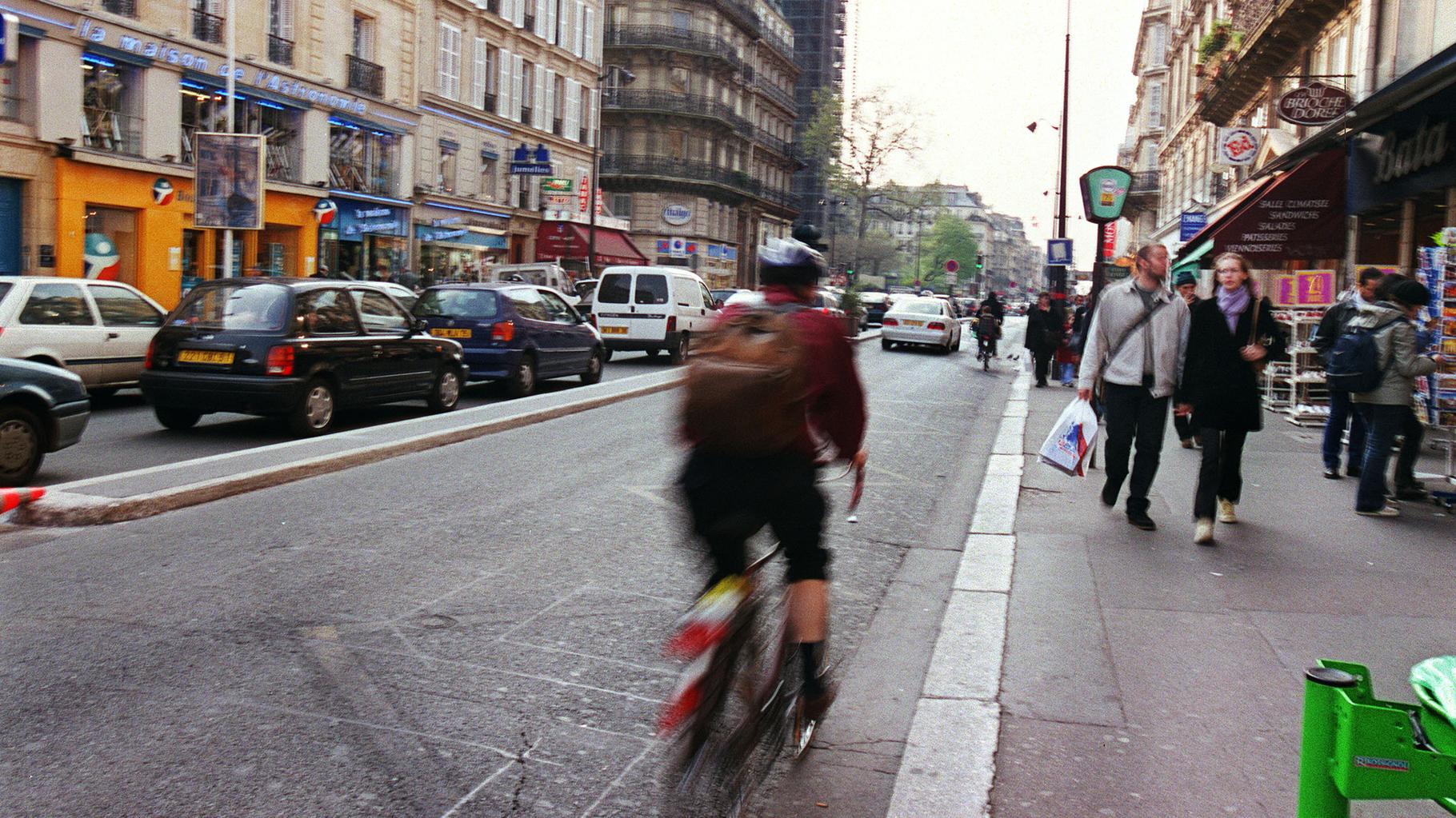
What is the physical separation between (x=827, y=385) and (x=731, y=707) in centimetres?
100

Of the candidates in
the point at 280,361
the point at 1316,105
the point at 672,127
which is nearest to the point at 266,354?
the point at 280,361

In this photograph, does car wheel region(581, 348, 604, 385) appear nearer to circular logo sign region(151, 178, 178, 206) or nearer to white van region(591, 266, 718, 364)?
white van region(591, 266, 718, 364)

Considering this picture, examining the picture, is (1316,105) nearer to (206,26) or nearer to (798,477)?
(798,477)

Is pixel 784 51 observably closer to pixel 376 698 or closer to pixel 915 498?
pixel 915 498

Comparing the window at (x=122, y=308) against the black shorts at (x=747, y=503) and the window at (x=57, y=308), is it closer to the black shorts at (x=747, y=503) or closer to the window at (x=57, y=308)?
the window at (x=57, y=308)

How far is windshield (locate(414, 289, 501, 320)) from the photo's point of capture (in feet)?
54.9

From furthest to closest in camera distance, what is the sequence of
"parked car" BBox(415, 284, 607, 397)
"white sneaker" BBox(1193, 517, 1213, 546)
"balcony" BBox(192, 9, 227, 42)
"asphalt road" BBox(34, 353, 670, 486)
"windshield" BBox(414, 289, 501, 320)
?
1. "balcony" BBox(192, 9, 227, 42)
2. "windshield" BBox(414, 289, 501, 320)
3. "parked car" BBox(415, 284, 607, 397)
4. "asphalt road" BBox(34, 353, 670, 486)
5. "white sneaker" BBox(1193, 517, 1213, 546)

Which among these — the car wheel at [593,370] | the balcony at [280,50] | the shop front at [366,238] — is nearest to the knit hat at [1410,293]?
the car wheel at [593,370]

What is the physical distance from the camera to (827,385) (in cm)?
358

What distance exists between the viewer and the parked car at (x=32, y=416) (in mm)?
8383

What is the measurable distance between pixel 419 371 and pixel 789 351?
10.8 m

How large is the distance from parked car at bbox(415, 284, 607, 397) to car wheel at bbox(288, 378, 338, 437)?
4.24 metres

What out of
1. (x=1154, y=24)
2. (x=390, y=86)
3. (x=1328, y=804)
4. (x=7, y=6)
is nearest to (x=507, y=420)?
(x=1328, y=804)

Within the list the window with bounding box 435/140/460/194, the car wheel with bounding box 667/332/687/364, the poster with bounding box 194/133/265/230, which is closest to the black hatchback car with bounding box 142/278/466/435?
the car wheel with bounding box 667/332/687/364
